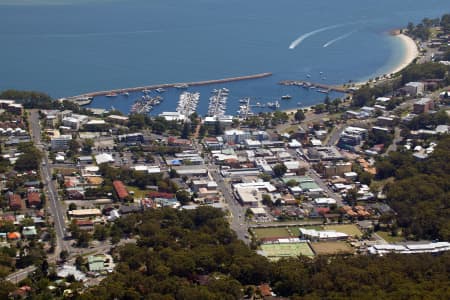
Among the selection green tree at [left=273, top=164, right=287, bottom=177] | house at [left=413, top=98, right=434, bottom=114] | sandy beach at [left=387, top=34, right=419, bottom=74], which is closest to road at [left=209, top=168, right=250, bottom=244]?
green tree at [left=273, top=164, right=287, bottom=177]

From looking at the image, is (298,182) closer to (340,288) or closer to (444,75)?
(340,288)

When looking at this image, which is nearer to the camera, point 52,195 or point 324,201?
point 52,195

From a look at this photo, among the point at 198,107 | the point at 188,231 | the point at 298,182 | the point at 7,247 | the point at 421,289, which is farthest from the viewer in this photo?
the point at 198,107

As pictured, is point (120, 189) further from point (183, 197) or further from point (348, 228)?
point (348, 228)

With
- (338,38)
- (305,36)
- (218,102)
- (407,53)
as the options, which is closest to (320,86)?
(218,102)

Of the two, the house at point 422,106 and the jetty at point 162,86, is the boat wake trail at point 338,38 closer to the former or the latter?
the jetty at point 162,86

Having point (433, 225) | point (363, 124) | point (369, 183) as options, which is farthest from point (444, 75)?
point (433, 225)

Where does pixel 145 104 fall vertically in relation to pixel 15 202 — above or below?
above

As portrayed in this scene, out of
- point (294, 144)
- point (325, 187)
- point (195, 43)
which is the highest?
point (195, 43)
